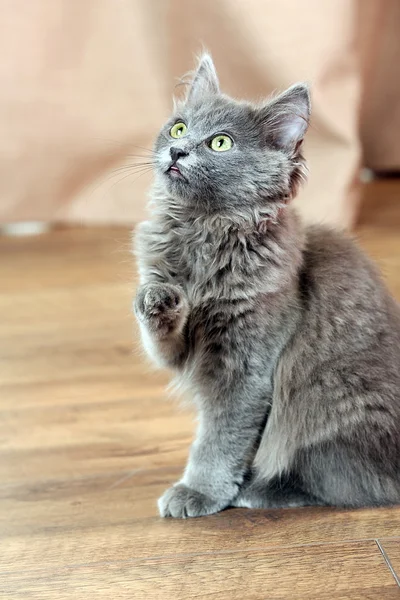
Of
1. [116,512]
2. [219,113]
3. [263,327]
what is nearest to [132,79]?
[219,113]

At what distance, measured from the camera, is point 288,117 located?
4.01 ft

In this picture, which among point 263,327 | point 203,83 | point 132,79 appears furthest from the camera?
point 132,79

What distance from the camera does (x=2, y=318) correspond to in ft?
7.06

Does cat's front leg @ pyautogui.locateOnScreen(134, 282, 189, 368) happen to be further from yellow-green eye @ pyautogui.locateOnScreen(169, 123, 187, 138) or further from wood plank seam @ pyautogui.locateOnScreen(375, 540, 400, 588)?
wood plank seam @ pyautogui.locateOnScreen(375, 540, 400, 588)

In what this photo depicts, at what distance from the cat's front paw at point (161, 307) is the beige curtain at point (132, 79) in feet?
4.37

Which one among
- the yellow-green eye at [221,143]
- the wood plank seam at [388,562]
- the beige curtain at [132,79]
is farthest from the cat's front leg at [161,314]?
the beige curtain at [132,79]

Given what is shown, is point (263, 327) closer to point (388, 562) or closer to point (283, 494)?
point (283, 494)

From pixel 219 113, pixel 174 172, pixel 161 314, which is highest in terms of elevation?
pixel 219 113

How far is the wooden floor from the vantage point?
44.6 inches

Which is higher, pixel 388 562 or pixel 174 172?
pixel 174 172

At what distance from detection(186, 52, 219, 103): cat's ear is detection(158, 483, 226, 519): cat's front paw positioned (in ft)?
2.42

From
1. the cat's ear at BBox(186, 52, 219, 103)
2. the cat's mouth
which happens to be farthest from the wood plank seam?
the cat's ear at BBox(186, 52, 219, 103)

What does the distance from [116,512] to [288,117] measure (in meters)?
0.78

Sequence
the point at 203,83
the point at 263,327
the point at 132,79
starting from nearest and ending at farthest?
the point at 263,327, the point at 203,83, the point at 132,79
